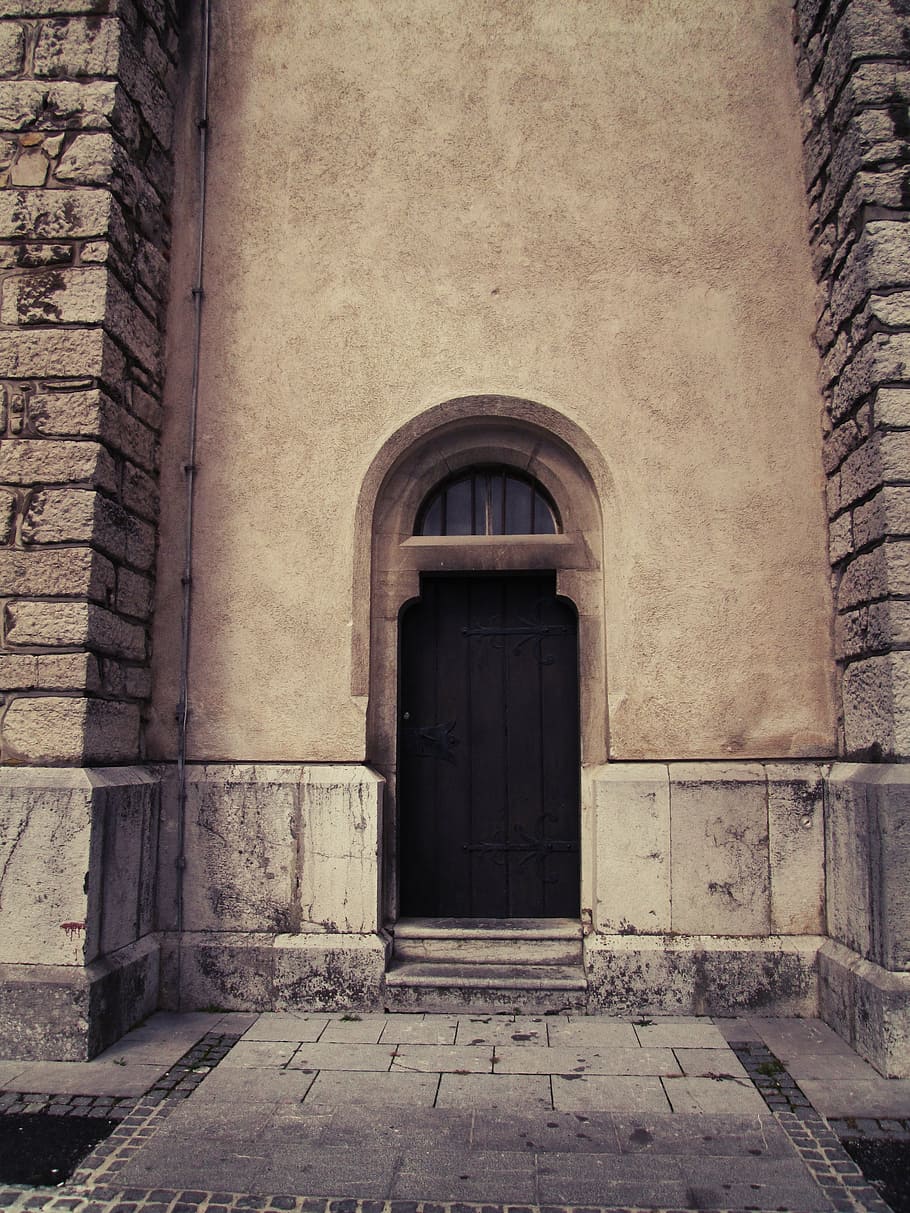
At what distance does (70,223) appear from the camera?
4199 millimetres

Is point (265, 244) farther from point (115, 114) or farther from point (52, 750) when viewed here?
point (52, 750)

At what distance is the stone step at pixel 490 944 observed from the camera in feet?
14.3

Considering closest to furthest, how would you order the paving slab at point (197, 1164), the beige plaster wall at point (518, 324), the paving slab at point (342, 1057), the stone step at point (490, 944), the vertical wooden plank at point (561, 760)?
the paving slab at point (197, 1164) → the paving slab at point (342, 1057) → the stone step at point (490, 944) → the beige plaster wall at point (518, 324) → the vertical wooden plank at point (561, 760)

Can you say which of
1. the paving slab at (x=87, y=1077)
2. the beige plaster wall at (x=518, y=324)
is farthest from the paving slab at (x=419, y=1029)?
the beige plaster wall at (x=518, y=324)

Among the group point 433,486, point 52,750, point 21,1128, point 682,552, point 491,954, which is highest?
point 433,486

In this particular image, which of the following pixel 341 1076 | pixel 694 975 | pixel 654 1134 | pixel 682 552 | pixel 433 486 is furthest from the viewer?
pixel 433 486

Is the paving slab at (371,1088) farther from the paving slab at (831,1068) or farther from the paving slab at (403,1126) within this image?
the paving slab at (831,1068)

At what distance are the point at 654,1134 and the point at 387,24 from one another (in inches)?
222

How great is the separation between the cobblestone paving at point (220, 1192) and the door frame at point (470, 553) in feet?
4.90

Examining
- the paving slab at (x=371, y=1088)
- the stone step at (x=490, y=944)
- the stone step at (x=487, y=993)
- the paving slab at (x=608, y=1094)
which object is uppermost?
the stone step at (x=490, y=944)

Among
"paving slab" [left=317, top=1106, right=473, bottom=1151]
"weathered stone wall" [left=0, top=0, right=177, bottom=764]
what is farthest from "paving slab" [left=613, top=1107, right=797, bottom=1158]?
"weathered stone wall" [left=0, top=0, right=177, bottom=764]

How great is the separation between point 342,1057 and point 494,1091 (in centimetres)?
71

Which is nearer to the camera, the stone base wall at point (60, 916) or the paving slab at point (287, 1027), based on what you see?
the stone base wall at point (60, 916)

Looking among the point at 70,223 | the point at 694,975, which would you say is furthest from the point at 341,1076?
the point at 70,223
